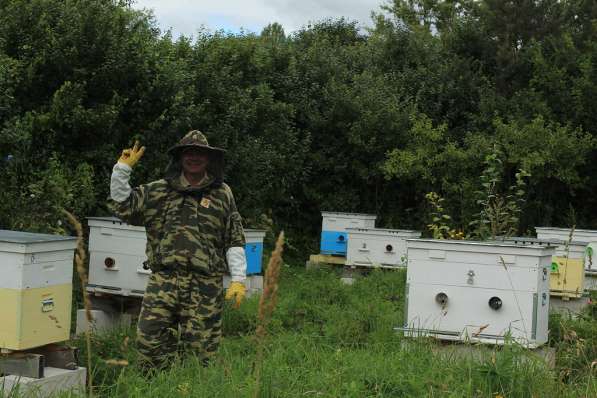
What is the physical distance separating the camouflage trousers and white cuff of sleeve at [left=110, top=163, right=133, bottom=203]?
1.81ft

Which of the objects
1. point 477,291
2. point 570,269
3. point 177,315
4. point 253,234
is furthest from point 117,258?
point 570,269

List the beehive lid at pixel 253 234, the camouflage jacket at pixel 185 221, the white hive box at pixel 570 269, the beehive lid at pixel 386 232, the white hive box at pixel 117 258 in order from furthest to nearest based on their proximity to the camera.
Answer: the beehive lid at pixel 386 232 < the beehive lid at pixel 253 234 < the white hive box at pixel 570 269 < the white hive box at pixel 117 258 < the camouflage jacket at pixel 185 221

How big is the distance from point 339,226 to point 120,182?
25.0ft

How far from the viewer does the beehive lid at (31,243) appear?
13.9 ft

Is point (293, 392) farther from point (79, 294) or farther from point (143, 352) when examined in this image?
point (79, 294)

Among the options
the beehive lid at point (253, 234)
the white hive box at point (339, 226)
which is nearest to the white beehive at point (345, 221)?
the white hive box at point (339, 226)

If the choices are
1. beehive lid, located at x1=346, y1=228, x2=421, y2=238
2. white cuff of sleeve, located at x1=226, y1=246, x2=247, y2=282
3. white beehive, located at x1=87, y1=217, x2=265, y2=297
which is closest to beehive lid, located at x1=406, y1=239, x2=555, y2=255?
white cuff of sleeve, located at x1=226, y1=246, x2=247, y2=282

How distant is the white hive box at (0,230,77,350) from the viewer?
4.27m

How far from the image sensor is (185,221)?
4.88 m

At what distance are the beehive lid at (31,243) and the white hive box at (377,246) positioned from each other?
6848 mm

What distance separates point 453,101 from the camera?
15.3 m

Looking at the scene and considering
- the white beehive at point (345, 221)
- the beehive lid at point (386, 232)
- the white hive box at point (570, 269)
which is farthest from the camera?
the white beehive at point (345, 221)

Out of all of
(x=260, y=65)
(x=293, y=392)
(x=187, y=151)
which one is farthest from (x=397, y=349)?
(x=260, y=65)

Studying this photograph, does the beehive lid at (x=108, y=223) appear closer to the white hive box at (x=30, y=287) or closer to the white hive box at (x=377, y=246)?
the white hive box at (x=30, y=287)
